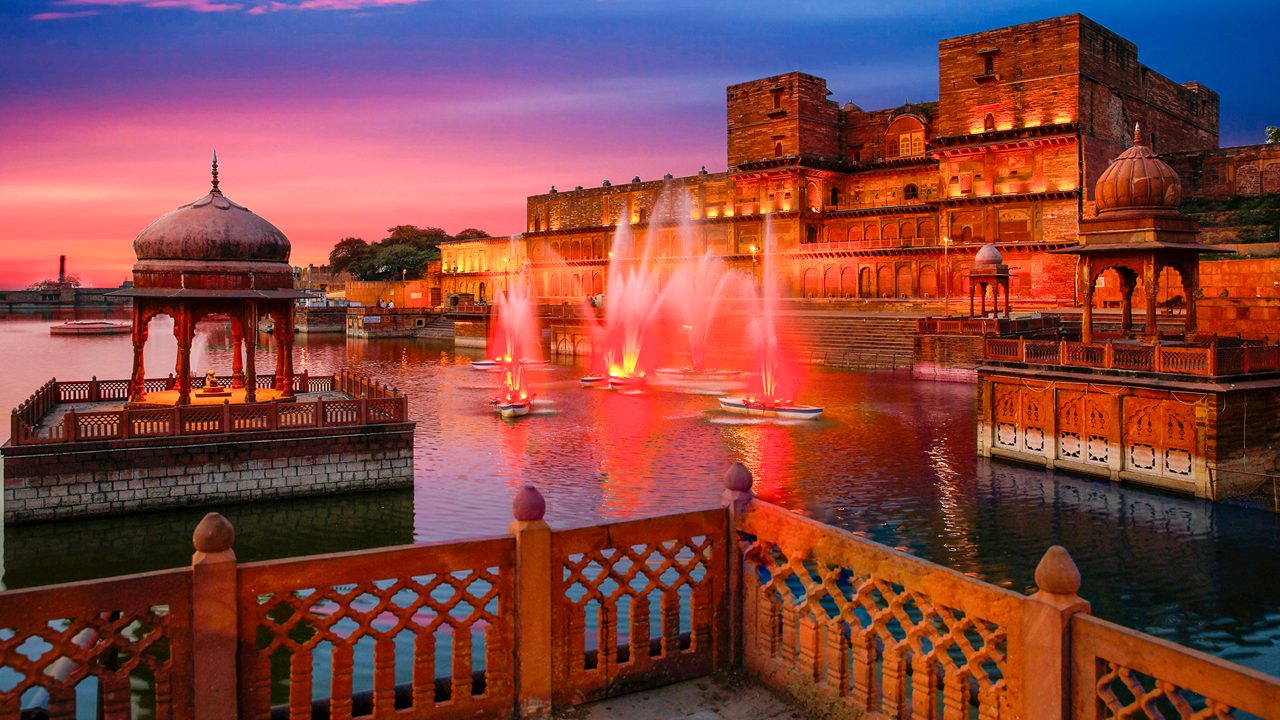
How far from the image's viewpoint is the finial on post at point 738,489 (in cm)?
742

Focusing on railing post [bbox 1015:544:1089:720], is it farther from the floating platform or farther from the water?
the floating platform

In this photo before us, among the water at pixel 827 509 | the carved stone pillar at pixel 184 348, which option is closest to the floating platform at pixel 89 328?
the water at pixel 827 509

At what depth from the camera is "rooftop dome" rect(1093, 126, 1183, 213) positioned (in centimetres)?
2134

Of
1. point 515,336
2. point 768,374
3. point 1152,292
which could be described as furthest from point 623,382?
point 1152,292

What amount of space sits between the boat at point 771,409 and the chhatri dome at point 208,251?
15.2 metres

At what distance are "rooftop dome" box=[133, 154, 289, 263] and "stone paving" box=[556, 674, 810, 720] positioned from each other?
16615 millimetres

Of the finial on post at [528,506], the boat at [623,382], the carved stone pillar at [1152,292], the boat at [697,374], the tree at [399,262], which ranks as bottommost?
the boat at [623,382]

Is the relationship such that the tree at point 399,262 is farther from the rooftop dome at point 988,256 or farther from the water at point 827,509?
the water at point 827,509

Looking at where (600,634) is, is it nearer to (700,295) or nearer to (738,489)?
(738,489)

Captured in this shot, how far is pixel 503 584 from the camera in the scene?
660 cm

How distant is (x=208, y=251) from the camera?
20.0m

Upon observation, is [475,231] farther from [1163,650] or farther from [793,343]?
[1163,650]

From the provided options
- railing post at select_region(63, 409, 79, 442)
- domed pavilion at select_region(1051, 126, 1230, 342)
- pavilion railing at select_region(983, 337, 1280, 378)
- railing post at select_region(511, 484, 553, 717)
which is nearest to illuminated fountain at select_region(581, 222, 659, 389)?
pavilion railing at select_region(983, 337, 1280, 378)

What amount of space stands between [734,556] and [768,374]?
100ft
